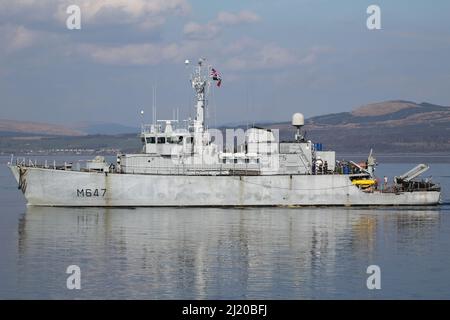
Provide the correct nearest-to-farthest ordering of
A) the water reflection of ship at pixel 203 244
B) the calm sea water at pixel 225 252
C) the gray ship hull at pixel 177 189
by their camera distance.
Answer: the calm sea water at pixel 225 252, the water reflection of ship at pixel 203 244, the gray ship hull at pixel 177 189

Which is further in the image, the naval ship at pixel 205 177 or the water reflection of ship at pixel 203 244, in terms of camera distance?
the naval ship at pixel 205 177

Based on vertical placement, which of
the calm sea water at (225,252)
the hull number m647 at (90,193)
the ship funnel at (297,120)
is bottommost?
the calm sea water at (225,252)

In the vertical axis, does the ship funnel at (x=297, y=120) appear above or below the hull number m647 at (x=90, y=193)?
above

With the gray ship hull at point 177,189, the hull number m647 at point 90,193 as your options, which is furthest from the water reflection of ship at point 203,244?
the hull number m647 at point 90,193

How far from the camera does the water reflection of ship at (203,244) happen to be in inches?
1252

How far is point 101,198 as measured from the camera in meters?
54.6

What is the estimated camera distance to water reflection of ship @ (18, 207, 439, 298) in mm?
31812

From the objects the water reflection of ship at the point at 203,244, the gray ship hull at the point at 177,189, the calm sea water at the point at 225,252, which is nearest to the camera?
the calm sea water at the point at 225,252

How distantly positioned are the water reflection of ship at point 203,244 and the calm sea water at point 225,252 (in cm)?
5

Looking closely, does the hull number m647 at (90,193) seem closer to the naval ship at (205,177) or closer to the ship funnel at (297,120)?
the naval ship at (205,177)

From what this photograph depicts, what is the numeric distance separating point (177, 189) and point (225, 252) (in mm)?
17137

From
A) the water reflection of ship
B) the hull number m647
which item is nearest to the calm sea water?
the water reflection of ship

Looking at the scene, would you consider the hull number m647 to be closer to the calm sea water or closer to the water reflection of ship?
the water reflection of ship
